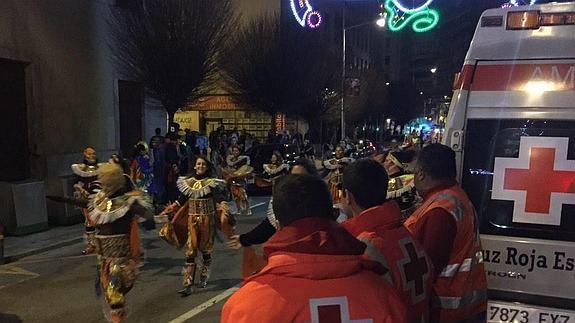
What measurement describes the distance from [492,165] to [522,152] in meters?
0.23

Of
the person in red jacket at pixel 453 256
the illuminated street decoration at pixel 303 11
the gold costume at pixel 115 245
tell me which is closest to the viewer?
the person in red jacket at pixel 453 256

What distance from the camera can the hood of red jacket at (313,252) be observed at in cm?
176

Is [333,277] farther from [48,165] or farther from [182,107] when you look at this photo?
[182,107]

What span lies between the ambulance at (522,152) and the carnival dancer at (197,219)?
4.06m

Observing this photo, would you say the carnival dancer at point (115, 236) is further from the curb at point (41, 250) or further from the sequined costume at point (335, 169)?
the sequined costume at point (335, 169)

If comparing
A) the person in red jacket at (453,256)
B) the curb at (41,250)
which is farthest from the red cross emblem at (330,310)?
the curb at (41,250)

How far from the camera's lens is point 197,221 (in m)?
7.40

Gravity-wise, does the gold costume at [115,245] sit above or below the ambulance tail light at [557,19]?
below

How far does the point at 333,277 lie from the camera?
1.78m

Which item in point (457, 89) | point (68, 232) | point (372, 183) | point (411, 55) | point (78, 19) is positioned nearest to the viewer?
point (372, 183)

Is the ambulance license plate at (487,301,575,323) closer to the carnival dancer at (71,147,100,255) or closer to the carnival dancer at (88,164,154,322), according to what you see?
the carnival dancer at (88,164,154,322)

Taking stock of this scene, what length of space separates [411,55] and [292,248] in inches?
4356

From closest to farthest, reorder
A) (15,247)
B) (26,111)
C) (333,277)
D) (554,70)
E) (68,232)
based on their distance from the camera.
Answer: (333,277)
(554,70)
(15,247)
(68,232)
(26,111)

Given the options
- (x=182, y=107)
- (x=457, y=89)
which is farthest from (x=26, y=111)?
(x=457, y=89)
